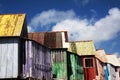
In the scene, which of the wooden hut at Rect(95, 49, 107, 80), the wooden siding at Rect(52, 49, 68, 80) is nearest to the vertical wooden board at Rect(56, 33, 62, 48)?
the wooden siding at Rect(52, 49, 68, 80)

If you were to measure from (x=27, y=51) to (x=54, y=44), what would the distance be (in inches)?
611

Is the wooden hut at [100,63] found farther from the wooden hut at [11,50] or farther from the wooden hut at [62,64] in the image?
the wooden hut at [11,50]

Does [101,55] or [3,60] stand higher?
[101,55]

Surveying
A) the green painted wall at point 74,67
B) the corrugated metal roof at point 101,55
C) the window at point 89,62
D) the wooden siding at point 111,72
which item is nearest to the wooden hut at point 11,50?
the green painted wall at point 74,67

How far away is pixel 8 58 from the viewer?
28016 millimetres

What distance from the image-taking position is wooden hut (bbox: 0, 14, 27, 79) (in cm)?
2759

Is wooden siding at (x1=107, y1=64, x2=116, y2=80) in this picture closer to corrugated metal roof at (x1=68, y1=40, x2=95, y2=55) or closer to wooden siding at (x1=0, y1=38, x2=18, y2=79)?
corrugated metal roof at (x1=68, y1=40, x2=95, y2=55)

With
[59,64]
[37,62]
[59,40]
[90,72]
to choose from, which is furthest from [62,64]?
[90,72]

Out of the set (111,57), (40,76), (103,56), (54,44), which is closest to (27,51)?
(40,76)

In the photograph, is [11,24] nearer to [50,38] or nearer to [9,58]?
[9,58]

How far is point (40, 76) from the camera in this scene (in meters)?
31.2

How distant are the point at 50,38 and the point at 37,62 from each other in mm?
15079

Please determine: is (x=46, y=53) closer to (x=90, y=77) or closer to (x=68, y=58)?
(x=68, y=58)

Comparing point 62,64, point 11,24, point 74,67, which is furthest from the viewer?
point 74,67
